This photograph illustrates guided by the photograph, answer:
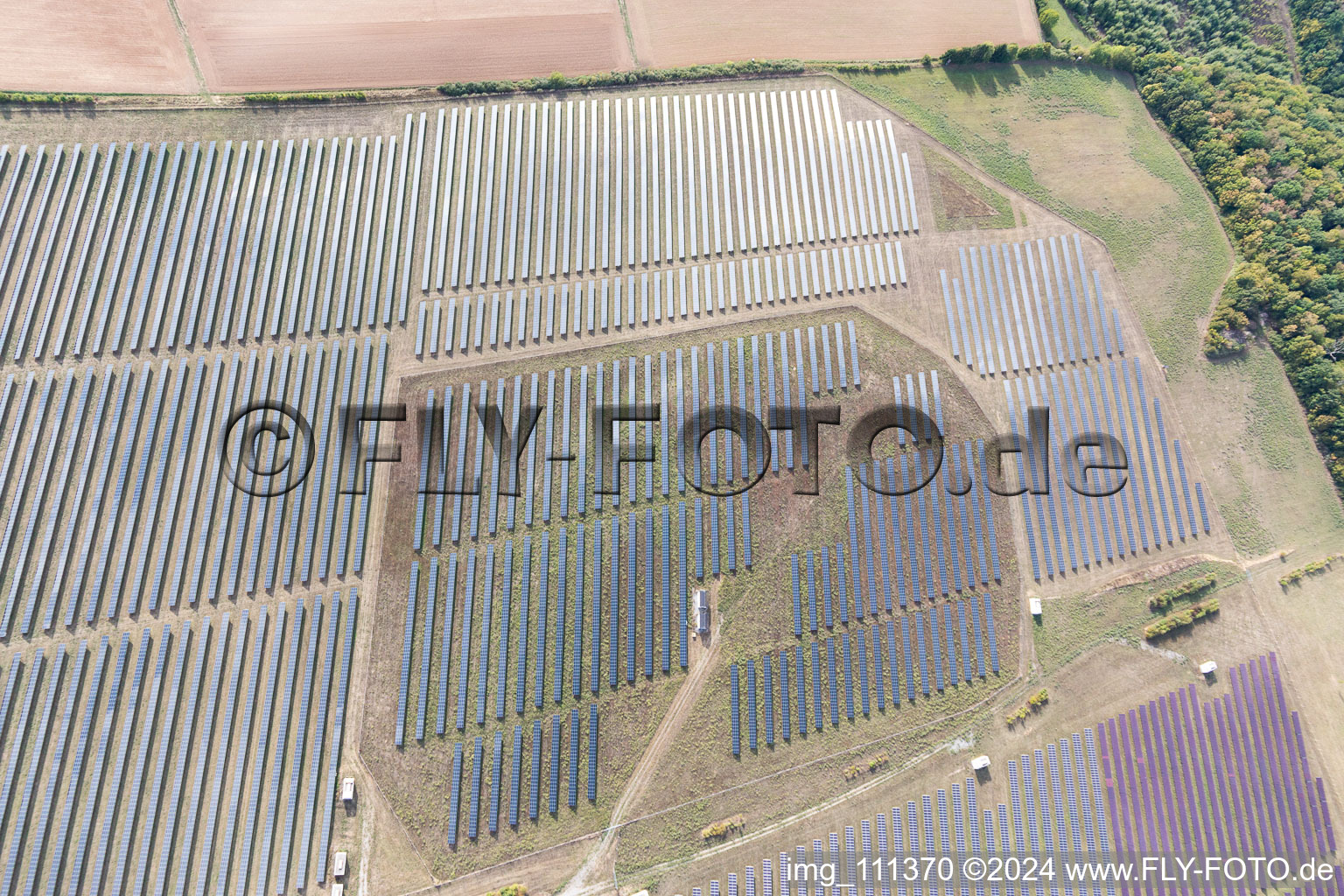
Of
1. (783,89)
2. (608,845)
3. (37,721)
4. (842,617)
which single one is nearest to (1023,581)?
(842,617)

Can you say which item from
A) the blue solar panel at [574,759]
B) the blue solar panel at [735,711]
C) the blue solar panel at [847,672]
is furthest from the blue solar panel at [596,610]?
the blue solar panel at [847,672]

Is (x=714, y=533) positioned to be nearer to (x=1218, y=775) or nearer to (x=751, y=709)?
(x=751, y=709)

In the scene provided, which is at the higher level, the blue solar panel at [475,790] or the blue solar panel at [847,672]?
the blue solar panel at [847,672]

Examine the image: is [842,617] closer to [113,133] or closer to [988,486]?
[988,486]

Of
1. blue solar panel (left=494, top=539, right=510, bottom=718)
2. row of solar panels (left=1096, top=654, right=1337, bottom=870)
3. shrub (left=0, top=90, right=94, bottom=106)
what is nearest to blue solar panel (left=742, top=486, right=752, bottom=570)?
blue solar panel (left=494, top=539, right=510, bottom=718)

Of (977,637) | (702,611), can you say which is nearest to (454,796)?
(702,611)

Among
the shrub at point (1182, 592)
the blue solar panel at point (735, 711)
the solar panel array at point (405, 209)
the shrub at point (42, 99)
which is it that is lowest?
the blue solar panel at point (735, 711)

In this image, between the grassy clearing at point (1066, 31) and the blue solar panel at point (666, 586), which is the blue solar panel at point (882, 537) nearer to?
the blue solar panel at point (666, 586)
